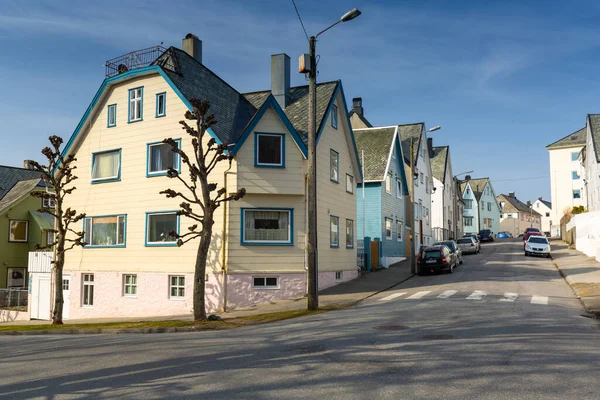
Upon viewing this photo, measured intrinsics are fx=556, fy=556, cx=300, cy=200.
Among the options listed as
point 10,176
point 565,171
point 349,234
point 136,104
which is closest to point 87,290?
point 136,104

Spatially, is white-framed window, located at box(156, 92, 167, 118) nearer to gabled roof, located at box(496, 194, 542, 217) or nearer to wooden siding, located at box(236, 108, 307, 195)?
wooden siding, located at box(236, 108, 307, 195)

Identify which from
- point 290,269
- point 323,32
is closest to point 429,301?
point 290,269

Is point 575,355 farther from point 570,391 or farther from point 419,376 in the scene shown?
point 419,376

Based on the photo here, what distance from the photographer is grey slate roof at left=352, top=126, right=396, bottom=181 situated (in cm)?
3731

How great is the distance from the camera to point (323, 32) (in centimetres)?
1814

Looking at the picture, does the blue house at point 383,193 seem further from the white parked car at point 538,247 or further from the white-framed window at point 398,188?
the white parked car at point 538,247

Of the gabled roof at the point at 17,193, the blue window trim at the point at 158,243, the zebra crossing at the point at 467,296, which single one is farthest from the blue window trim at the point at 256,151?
the gabled roof at the point at 17,193

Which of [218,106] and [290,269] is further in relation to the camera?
[218,106]

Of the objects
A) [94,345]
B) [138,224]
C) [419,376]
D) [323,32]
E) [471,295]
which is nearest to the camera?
[419,376]

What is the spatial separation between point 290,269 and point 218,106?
835 cm

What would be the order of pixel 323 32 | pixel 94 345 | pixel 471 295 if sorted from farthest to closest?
pixel 471 295
pixel 323 32
pixel 94 345

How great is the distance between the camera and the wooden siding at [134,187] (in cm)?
2403

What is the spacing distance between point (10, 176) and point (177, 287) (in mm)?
31631

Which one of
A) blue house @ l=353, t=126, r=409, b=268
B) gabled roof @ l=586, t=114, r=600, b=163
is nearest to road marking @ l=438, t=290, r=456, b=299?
blue house @ l=353, t=126, r=409, b=268
